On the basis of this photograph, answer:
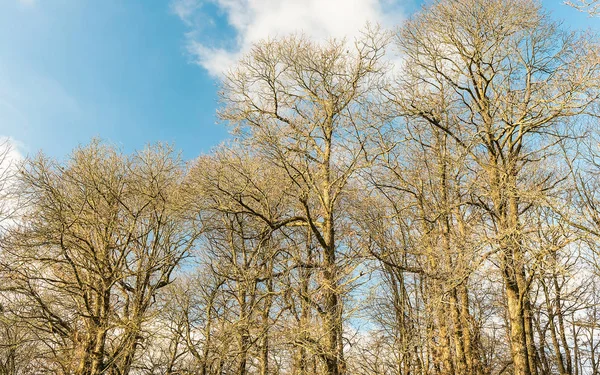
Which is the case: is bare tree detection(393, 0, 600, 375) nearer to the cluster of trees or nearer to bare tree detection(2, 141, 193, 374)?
the cluster of trees

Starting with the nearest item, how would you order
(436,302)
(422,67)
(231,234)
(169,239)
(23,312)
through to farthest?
(436,302) < (23,312) < (422,67) < (169,239) < (231,234)

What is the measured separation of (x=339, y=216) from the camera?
14797 mm

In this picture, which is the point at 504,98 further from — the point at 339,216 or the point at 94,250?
the point at 94,250

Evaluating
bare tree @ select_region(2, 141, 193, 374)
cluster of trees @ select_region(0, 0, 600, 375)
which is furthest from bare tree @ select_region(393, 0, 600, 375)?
bare tree @ select_region(2, 141, 193, 374)

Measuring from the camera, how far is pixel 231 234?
16641 mm

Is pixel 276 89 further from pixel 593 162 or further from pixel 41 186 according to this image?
pixel 593 162

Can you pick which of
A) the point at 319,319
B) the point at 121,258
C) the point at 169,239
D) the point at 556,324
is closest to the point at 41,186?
the point at 121,258

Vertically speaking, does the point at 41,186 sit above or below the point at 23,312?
above

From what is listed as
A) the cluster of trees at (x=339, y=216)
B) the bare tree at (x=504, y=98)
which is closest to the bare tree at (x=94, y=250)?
the cluster of trees at (x=339, y=216)

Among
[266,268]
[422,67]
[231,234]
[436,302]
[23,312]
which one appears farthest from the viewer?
[231,234]

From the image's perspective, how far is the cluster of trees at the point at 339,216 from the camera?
9.59m

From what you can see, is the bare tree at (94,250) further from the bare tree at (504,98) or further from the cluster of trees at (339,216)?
the bare tree at (504,98)

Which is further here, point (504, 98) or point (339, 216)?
point (339, 216)

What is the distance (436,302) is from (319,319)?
2948 millimetres
